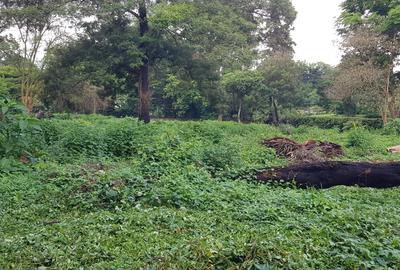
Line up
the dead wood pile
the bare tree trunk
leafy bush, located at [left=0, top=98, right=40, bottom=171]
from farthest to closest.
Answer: the bare tree trunk < the dead wood pile < leafy bush, located at [left=0, top=98, right=40, bottom=171]

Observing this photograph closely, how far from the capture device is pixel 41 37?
24141mm

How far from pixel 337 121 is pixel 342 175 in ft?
65.5

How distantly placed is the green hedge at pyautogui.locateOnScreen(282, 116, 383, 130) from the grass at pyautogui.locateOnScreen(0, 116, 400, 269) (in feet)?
56.8

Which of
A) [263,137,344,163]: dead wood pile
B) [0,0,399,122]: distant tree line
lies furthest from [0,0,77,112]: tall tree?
[263,137,344,163]: dead wood pile

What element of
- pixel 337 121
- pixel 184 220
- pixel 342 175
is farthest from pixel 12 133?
pixel 337 121

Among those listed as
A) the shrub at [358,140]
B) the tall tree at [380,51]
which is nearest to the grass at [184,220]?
the shrub at [358,140]

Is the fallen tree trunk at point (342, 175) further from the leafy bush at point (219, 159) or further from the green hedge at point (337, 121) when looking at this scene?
the green hedge at point (337, 121)

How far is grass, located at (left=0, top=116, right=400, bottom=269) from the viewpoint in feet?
10.7

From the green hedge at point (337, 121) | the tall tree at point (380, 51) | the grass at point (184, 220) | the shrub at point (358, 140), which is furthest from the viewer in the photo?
the green hedge at point (337, 121)

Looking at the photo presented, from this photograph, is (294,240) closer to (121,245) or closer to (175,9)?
(121,245)

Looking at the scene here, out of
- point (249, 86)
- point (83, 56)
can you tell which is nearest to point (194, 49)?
point (83, 56)

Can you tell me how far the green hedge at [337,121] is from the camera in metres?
24.0

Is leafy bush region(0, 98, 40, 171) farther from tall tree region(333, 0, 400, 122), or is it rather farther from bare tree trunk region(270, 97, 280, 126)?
bare tree trunk region(270, 97, 280, 126)

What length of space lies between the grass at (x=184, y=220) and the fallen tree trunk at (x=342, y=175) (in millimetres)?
180
